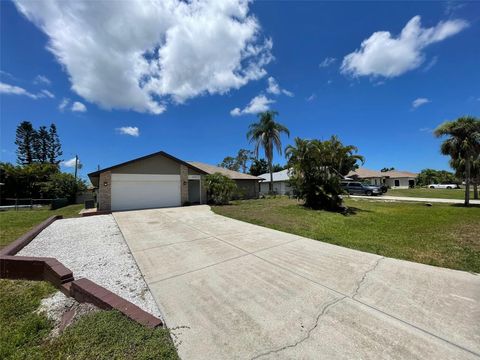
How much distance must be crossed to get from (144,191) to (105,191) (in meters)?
2.44

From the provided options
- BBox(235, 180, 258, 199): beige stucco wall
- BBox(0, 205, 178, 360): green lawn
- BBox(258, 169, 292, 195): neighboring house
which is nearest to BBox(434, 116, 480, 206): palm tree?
BBox(235, 180, 258, 199): beige stucco wall

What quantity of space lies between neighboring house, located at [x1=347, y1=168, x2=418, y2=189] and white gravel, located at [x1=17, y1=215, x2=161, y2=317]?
42.1 metres

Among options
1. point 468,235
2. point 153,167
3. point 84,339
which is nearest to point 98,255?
point 84,339

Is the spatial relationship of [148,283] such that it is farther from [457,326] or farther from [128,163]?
[128,163]

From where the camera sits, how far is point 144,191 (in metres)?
16.2

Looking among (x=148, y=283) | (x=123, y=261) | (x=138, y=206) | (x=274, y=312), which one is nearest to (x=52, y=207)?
(x=138, y=206)

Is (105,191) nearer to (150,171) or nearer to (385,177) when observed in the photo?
(150,171)

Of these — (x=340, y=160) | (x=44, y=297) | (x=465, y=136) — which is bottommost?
(x=44, y=297)

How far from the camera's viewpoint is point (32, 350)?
239 cm

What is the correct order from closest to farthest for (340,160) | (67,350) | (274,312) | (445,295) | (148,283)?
(67,350)
(274,312)
(445,295)
(148,283)
(340,160)

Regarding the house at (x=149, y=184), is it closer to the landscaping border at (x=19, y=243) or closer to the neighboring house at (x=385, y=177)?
the landscaping border at (x=19, y=243)

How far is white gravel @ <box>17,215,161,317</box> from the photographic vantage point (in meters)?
3.74

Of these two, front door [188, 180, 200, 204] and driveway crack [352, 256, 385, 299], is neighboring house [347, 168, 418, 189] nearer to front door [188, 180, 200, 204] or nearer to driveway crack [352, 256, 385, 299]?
front door [188, 180, 200, 204]

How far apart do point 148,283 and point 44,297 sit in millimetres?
1529
